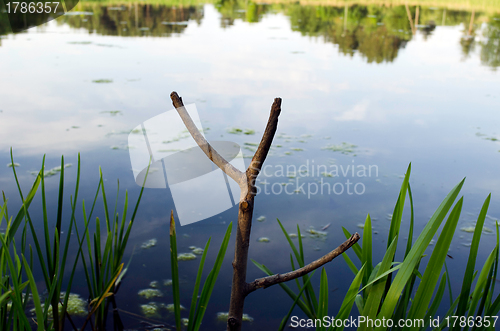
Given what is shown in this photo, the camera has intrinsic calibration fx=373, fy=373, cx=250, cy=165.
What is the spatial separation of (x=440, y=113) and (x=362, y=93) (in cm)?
101

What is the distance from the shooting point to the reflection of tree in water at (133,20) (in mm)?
9867

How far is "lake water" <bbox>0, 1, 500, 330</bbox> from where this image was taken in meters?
2.04

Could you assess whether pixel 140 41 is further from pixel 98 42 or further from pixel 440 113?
pixel 440 113

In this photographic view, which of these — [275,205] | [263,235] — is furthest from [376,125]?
[263,235]

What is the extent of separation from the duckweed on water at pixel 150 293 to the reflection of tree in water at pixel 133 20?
8771 millimetres

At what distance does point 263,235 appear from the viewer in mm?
2100

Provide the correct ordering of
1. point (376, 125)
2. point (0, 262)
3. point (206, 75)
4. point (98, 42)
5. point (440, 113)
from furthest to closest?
point (98, 42) < point (206, 75) < point (440, 113) < point (376, 125) < point (0, 262)

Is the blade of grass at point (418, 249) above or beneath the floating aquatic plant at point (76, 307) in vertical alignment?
above

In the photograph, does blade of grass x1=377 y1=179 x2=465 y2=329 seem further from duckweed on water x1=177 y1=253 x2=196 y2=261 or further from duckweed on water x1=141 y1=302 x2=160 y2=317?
duckweed on water x1=177 y1=253 x2=196 y2=261

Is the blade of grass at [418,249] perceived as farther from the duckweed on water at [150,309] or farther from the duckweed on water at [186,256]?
the duckweed on water at [186,256]

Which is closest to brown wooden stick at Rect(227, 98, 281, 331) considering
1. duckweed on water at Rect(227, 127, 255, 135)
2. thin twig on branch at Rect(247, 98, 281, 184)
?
thin twig on branch at Rect(247, 98, 281, 184)

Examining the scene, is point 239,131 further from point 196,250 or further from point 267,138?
point 267,138

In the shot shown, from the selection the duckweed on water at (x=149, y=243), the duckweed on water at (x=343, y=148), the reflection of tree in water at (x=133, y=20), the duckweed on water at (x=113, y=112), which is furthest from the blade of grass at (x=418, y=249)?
the reflection of tree in water at (x=133, y=20)

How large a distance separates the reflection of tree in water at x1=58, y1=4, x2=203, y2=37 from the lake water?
0.60m
